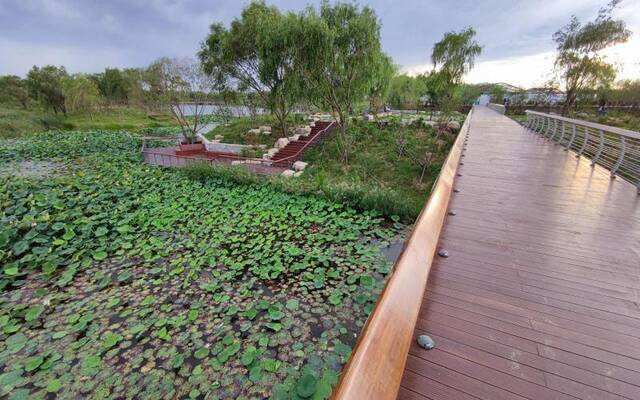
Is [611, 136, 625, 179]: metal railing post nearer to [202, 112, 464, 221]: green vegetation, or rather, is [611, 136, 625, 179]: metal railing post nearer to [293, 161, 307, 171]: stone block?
[202, 112, 464, 221]: green vegetation

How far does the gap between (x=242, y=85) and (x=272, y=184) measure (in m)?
7.91

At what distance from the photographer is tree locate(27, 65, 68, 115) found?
22.2 m

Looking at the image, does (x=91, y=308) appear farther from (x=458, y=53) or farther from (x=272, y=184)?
(x=458, y=53)

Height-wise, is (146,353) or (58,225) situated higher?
(58,225)

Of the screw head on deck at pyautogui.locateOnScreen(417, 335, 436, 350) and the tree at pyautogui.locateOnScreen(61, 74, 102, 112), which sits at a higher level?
the tree at pyautogui.locateOnScreen(61, 74, 102, 112)

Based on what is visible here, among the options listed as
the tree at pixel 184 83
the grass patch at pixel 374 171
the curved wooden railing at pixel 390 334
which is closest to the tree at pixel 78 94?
the tree at pixel 184 83

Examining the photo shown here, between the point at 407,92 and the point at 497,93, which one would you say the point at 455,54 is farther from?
the point at 497,93

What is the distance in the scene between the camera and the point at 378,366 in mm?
840

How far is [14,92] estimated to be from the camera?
2267cm

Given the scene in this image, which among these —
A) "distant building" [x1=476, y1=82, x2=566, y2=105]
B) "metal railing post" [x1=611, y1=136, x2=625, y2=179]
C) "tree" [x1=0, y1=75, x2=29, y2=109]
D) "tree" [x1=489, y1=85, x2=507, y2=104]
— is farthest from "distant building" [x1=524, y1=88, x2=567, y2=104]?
"tree" [x1=0, y1=75, x2=29, y2=109]

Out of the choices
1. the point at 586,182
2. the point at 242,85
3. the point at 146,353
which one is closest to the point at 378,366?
the point at 146,353

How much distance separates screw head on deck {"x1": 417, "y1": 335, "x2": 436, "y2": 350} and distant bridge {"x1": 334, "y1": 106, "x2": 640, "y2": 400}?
3 cm

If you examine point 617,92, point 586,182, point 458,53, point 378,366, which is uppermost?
point 458,53

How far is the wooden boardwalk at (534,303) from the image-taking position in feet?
4.12
